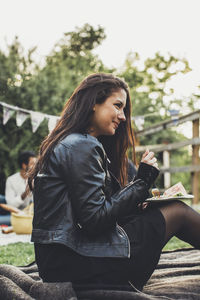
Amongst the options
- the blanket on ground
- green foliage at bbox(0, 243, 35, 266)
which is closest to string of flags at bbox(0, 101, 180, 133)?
green foliage at bbox(0, 243, 35, 266)

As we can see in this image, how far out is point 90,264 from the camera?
1.78 meters

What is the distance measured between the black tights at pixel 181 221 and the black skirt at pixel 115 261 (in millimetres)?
53

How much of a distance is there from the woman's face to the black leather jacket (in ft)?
0.70

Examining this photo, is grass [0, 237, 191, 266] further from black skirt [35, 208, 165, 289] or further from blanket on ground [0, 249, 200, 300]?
black skirt [35, 208, 165, 289]

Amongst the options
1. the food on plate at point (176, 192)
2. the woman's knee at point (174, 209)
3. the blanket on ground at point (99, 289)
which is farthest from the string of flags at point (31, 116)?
the woman's knee at point (174, 209)

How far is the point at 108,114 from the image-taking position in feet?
6.67

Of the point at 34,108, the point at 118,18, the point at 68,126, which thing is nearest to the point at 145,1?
the point at 118,18

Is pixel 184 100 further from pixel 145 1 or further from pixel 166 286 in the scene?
pixel 166 286

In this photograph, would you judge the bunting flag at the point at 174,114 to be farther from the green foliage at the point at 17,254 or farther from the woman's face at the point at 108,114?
A: the woman's face at the point at 108,114

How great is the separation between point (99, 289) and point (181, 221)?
543mm

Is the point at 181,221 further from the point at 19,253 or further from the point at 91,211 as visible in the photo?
the point at 19,253

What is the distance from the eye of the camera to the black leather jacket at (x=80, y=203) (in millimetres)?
1730

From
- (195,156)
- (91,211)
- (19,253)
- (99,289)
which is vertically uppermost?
(91,211)

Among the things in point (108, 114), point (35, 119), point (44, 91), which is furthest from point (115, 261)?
point (44, 91)
